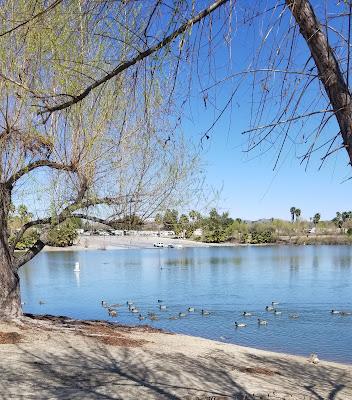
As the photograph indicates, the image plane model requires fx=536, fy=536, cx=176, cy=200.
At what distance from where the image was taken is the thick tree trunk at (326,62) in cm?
219

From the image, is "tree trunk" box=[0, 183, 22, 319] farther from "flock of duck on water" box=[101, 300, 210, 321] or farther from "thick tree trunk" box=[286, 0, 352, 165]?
"flock of duck on water" box=[101, 300, 210, 321]

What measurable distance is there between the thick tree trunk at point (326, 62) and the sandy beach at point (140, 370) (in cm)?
471

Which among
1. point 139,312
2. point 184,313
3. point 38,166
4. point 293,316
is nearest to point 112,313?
point 139,312

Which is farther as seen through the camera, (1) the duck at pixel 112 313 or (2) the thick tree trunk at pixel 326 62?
(1) the duck at pixel 112 313

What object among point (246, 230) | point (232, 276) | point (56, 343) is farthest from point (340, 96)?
point (246, 230)

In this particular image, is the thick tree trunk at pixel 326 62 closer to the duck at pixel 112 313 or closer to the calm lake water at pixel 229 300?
the calm lake water at pixel 229 300

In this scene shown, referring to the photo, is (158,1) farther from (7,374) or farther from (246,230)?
(246,230)

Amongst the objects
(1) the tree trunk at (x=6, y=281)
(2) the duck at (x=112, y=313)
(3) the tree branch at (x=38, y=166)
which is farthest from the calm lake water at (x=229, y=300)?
(3) the tree branch at (x=38, y=166)

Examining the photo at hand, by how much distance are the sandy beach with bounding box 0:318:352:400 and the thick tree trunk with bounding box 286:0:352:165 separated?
15.5 ft

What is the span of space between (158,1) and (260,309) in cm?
2211

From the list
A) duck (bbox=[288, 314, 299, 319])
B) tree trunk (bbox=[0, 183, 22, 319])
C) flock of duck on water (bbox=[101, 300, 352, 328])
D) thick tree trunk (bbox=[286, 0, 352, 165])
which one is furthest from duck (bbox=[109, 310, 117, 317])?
thick tree trunk (bbox=[286, 0, 352, 165])

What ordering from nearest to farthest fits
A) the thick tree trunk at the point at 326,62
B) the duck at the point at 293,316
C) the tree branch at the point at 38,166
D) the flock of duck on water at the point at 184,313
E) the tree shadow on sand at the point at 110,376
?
the thick tree trunk at the point at 326,62 < the tree shadow on sand at the point at 110,376 < the tree branch at the point at 38,166 < the flock of duck on water at the point at 184,313 < the duck at the point at 293,316

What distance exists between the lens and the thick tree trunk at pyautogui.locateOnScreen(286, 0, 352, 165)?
2186 mm

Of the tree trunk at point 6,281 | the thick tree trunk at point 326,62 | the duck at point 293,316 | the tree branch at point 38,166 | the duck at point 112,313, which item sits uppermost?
the tree branch at point 38,166
